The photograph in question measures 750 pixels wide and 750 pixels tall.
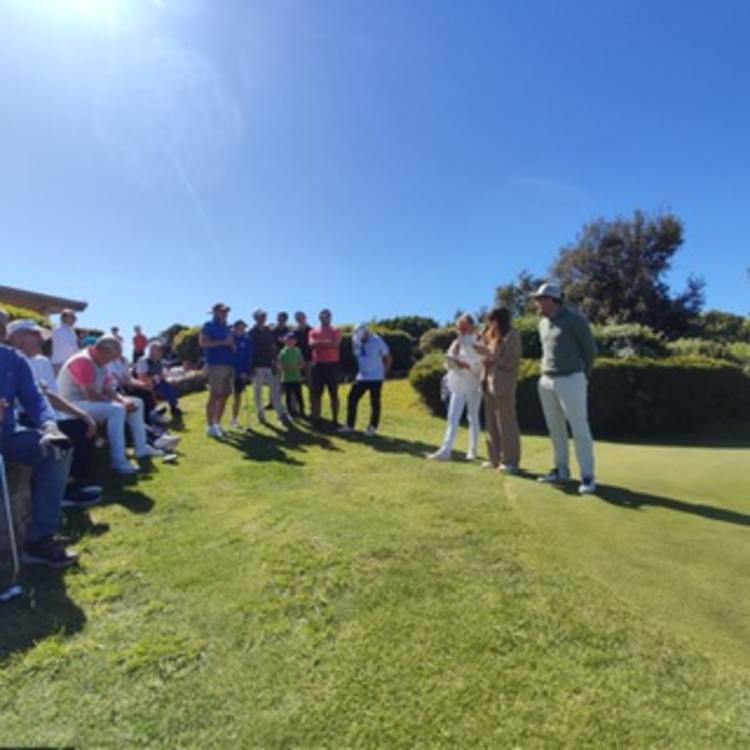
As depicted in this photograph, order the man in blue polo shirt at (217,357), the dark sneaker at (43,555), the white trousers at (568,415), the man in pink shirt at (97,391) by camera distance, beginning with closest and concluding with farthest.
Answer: the dark sneaker at (43,555) → the white trousers at (568,415) → the man in pink shirt at (97,391) → the man in blue polo shirt at (217,357)

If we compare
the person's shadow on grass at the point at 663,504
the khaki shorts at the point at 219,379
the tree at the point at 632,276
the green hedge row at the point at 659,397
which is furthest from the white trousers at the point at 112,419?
the tree at the point at 632,276

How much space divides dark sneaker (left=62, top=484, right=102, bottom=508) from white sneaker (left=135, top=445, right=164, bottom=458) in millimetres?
1622

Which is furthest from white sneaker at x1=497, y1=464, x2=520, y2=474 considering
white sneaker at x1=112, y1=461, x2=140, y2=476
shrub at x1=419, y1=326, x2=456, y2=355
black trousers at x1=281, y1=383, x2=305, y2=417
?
shrub at x1=419, y1=326, x2=456, y2=355

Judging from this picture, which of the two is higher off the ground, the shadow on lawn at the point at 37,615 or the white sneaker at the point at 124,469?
the white sneaker at the point at 124,469

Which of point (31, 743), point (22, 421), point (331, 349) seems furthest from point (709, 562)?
point (331, 349)

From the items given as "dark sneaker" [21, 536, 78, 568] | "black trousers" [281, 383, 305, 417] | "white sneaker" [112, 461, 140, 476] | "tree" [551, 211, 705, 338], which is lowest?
"dark sneaker" [21, 536, 78, 568]

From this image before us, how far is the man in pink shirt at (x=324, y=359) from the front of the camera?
9836mm

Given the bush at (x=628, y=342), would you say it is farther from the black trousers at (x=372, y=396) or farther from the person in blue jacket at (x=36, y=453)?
the person in blue jacket at (x=36, y=453)

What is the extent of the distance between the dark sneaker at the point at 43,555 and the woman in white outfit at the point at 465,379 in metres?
4.71

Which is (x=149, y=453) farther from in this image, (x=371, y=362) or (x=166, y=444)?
(x=371, y=362)

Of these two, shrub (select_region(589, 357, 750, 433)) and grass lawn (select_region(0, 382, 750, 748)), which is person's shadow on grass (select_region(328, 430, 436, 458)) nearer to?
grass lawn (select_region(0, 382, 750, 748))

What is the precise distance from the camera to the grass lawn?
2.37m

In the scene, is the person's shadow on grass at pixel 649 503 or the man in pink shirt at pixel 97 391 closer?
the person's shadow on grass at pixel 649 503

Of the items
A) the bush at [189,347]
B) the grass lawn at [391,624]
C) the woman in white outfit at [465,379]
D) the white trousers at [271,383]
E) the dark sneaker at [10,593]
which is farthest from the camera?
the bush at [189,347]
